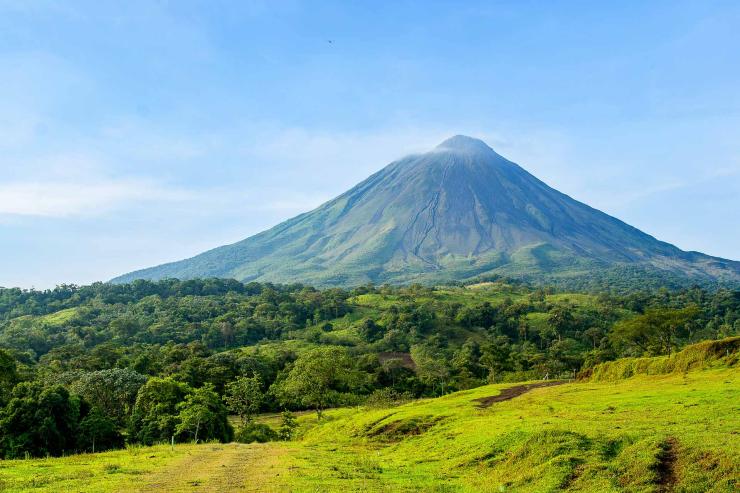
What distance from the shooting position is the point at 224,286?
169m

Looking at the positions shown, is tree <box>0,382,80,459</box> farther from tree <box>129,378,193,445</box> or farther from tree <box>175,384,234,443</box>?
tree <box>175,384,234,443</box>

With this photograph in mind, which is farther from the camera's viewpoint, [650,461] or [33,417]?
[33,417]

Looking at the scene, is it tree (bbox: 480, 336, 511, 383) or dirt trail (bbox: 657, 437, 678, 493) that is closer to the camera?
dirt trail (bbox: 657, 437, 678, 493)

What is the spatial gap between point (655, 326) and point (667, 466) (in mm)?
50642

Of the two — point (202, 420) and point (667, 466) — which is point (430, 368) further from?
point (667, 466)

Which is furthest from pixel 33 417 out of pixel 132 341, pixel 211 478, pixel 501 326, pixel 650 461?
pixel 501 326

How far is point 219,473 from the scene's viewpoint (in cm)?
1920

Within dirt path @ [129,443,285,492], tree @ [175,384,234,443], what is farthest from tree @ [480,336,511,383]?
dirt path @ [129,443,285,492]

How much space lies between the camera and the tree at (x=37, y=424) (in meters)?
30.8

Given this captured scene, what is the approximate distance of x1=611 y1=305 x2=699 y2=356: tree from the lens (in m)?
59.8

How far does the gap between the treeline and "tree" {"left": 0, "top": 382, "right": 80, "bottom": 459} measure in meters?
0.07

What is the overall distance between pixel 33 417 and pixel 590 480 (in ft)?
96.4

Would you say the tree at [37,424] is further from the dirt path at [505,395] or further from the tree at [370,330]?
the tree at [370,330]

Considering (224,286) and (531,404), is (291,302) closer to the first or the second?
(224,286)
